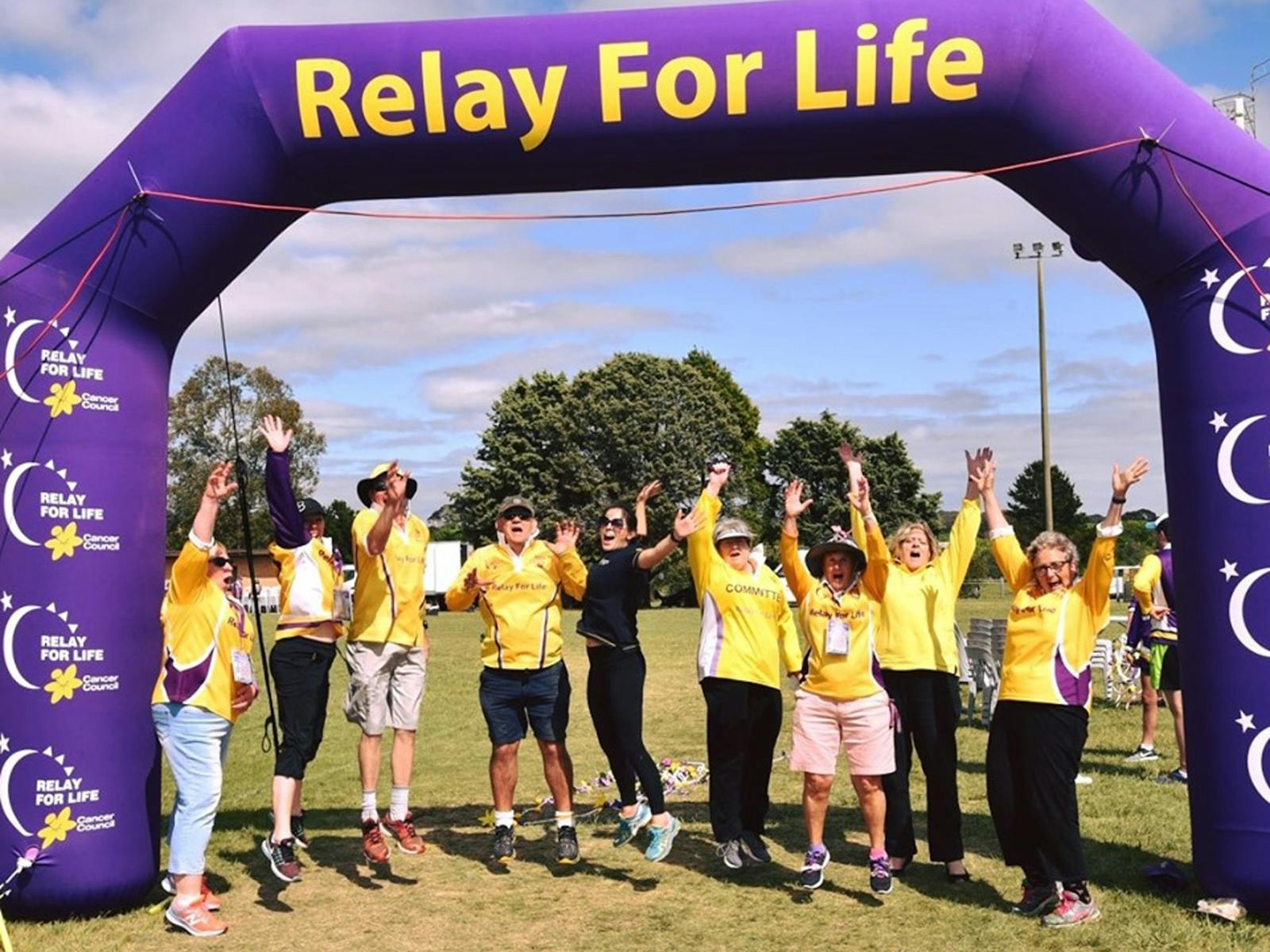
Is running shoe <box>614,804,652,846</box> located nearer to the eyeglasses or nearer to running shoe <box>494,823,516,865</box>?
running shoe <box>494,823,516,865</box>

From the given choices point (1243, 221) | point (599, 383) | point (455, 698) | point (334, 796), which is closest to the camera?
point (1243, 221)

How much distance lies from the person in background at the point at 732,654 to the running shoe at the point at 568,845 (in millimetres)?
818

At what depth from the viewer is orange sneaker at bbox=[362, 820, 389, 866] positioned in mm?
7215

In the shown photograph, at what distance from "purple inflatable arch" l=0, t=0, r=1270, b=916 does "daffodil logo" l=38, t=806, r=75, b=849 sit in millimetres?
13

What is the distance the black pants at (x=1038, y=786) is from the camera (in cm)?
610

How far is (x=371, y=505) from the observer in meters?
7.86

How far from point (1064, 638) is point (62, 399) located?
17.3ft

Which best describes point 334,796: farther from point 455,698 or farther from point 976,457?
point 455,698

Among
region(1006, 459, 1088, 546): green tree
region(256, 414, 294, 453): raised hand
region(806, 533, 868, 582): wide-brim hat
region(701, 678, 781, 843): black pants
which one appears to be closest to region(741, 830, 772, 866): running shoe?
region(701, 678, 781, 843): black pants

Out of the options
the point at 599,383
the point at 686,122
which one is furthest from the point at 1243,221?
the point at 599,383

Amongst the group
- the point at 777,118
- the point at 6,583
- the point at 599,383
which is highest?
the point at 599,383

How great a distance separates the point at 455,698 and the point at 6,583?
1037 centimetres

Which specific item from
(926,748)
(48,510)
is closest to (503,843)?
(926,748)

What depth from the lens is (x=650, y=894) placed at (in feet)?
22.2
